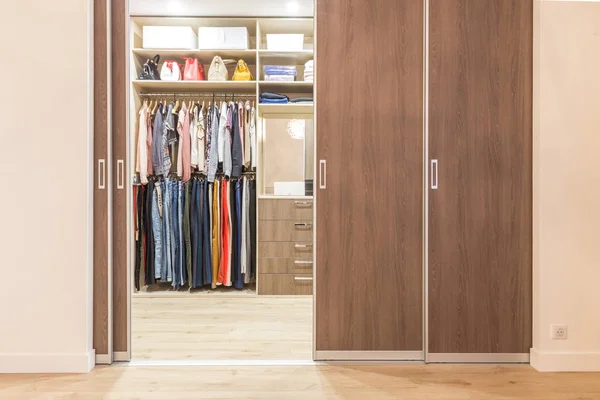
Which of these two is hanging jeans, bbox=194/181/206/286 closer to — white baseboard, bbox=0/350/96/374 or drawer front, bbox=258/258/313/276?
drawer front, bbox=258/258/313/276

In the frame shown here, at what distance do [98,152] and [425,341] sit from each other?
Result: 2.07 m

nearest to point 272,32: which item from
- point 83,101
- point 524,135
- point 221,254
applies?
point 221,254

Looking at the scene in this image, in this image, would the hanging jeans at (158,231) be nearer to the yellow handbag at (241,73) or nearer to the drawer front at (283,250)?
the drawer front at (283,250)

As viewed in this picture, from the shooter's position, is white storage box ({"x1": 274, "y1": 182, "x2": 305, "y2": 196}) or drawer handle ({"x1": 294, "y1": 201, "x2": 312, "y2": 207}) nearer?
drawer handle ({"x1": 294, "y1": 201, "x2": 312, "y2": 207})

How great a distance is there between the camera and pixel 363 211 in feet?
7.98

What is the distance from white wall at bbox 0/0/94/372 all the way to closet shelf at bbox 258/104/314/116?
2.00 m

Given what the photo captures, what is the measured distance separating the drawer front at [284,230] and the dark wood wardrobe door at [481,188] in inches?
65.2

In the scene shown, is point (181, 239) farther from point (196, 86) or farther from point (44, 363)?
point (44, 363)

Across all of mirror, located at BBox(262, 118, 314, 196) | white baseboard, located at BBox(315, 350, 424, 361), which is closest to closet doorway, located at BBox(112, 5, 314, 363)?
mirror, located at BBox(262, 118, 314, 196)

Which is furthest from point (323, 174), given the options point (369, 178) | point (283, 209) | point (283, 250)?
point (283, 250)

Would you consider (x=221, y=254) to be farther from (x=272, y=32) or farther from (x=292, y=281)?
(x=272, y=32)

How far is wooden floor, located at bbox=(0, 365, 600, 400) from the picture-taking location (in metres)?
2.02

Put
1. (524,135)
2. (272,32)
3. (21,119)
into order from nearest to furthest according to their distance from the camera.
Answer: (21,119) < (524,135) < (272,32)

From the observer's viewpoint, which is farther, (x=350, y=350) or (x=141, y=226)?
Result: (x=141, y=226)
